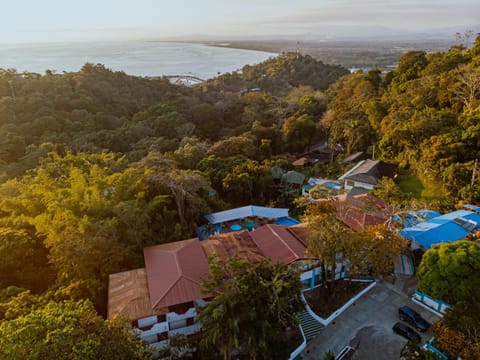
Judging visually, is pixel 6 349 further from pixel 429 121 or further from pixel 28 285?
pixel 429 121

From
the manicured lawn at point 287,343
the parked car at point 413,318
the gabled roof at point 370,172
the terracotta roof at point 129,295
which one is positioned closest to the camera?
the manicured lawn at point 287,343

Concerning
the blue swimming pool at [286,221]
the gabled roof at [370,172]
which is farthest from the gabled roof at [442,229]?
the gabled roof at [370,172]

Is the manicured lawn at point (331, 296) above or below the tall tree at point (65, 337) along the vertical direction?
below

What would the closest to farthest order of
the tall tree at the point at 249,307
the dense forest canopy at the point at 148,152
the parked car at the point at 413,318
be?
the tall tree at the point at 249,307, the parked car at the point at 413,318, the dense forest canopy at the point at 148,152

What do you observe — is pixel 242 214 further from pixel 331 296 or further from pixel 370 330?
pixel 370 330

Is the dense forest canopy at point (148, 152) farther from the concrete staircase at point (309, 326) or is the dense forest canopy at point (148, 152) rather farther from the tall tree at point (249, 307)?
the concrete staircase at point (309, 326)
